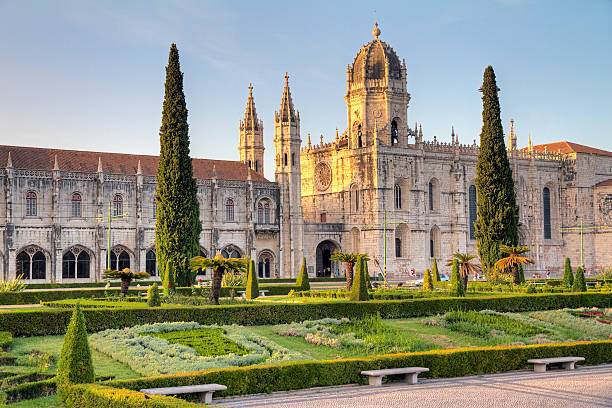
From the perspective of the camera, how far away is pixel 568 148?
256 ft

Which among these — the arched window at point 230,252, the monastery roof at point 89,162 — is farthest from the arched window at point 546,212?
the arched window at point 230,252

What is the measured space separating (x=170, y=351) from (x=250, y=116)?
49.6 metres

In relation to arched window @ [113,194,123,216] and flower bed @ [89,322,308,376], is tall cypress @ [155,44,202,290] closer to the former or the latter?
arched window @ [113,194,123,216]

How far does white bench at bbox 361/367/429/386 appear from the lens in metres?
17.8

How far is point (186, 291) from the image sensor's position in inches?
1458

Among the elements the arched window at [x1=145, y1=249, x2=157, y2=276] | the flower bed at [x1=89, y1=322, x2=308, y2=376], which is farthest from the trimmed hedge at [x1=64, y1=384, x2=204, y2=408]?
the arched window at [x1=145, y1=249, x2=157, y2=276]

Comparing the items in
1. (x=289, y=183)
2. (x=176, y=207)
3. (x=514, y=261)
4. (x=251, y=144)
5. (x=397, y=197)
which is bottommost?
(x=514, y=261)

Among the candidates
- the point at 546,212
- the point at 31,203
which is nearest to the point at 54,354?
the point at 31,203

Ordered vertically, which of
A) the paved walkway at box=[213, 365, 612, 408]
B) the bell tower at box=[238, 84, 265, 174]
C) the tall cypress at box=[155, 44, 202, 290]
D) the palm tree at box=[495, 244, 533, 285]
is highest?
the bell tower at box=[238, 84, 265, 174]

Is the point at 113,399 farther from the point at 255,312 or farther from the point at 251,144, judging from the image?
the point at 251,144

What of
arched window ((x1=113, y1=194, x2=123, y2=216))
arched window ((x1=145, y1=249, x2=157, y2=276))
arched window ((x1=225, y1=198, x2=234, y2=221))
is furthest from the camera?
arched window ((x1=225, y1=198, x2=234, y2=221))

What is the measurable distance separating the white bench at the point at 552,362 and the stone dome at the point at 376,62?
5009 centimetres

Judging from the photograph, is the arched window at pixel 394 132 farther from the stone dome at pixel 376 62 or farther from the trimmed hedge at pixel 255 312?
the trimmed hedge at pixel 255 312

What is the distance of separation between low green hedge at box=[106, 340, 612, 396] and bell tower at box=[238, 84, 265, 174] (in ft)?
156
